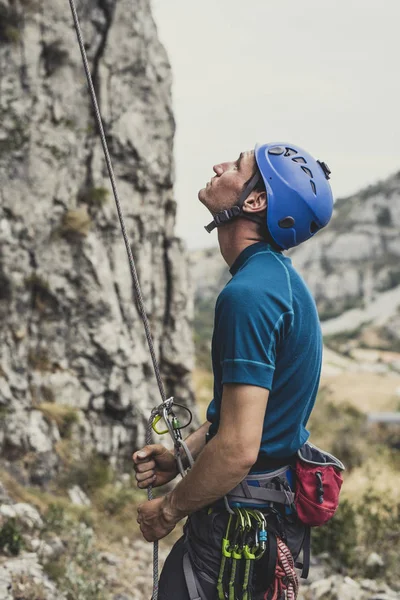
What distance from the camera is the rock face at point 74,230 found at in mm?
10742

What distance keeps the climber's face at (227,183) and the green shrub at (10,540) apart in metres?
4.48

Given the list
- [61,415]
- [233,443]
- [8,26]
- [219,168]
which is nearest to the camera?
[233,443]

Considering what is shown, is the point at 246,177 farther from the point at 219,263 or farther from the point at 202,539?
the point at 219,263

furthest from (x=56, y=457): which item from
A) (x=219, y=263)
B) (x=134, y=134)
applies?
(x=219, y=263)

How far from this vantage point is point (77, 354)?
11.8 metres

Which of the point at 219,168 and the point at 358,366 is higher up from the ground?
the point at 219,168

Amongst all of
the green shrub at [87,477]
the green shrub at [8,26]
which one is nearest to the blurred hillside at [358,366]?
the green shrub at [87,477]

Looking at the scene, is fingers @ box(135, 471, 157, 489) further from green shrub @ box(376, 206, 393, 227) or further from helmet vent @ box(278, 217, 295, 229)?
green shrub @ box(376, 206, 393, 227)

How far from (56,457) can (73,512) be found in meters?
1.92

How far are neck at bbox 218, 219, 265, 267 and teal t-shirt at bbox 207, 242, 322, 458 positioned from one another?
0.04 m

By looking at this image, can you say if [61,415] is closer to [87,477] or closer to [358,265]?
[87,477]

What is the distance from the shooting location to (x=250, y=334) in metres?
2.14

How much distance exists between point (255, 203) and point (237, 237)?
0.57ft

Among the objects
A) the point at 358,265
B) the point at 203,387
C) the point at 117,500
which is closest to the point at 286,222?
the point at 117,500
